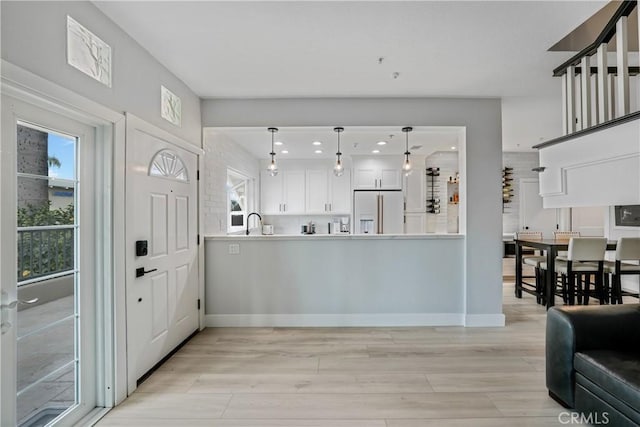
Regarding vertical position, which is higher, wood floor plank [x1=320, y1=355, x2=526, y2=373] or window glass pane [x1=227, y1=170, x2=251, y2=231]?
window glass pane [x1=227, y1=170, x2=251, y2=231]

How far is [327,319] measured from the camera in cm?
372

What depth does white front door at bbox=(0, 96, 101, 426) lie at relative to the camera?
152 cm

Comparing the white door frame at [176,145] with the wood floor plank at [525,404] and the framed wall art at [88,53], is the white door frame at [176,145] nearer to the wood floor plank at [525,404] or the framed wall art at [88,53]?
the framed wall art at [88,53]

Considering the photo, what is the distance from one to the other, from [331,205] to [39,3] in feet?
17.3

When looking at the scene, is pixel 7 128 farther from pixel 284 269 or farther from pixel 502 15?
pixel 502 15

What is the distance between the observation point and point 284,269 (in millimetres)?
3742

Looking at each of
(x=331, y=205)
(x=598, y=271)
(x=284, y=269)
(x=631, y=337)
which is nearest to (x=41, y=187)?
(x=284, y=269)

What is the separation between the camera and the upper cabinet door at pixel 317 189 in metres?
6.55

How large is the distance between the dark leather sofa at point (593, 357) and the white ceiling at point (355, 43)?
2.03m

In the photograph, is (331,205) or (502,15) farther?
(331,205)

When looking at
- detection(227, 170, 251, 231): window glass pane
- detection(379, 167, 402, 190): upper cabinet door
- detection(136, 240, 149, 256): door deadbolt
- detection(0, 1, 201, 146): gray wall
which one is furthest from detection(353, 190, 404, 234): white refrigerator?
detection(136, 240, 149, 256): door deadbolt

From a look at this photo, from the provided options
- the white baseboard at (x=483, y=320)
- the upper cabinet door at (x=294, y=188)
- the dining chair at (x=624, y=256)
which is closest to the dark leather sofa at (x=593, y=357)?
the white baseboard at (x=483, y=320)

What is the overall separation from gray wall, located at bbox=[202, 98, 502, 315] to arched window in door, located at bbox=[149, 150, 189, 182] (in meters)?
0.75

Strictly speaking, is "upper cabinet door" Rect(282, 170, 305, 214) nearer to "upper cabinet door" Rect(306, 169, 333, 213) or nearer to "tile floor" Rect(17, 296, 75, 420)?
"upper cabinet door" Rect(306, 169, 333, 213)
